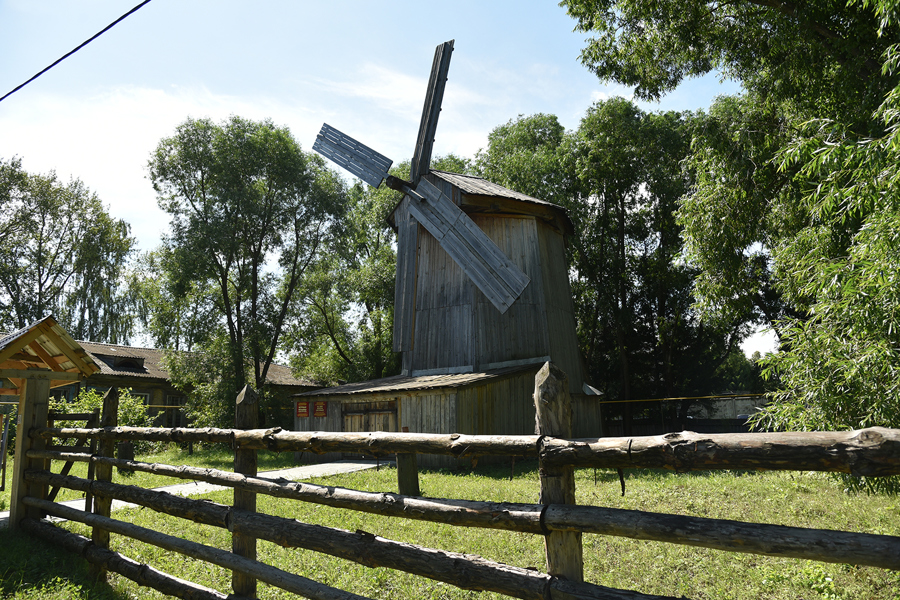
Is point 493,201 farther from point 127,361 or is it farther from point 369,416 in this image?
point 127,361

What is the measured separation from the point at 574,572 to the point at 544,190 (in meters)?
26.3

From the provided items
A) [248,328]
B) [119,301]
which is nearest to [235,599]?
[248,328]

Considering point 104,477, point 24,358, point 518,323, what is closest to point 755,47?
point 518,323

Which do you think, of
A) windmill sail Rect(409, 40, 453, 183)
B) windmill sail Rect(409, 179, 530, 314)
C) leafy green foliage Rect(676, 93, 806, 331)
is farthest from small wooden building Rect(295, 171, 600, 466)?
leafy green foliage Rect(676, 93, 806, 331)

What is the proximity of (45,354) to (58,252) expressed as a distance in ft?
102

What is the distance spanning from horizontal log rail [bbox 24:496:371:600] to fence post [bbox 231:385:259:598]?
103 millimetres

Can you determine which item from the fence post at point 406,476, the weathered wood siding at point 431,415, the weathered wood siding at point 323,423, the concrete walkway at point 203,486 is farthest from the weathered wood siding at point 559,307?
the fence post at point 406,476

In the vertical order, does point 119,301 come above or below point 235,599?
above

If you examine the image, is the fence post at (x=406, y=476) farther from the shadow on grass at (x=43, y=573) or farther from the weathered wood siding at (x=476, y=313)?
the weathered wood siding at (x=476, y=313)

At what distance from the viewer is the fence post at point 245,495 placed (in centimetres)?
450

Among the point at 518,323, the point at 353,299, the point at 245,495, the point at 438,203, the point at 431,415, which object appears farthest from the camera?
the point at 353,299

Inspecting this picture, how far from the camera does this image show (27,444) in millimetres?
7086

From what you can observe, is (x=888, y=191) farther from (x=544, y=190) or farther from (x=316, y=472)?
(x=544, y=190)

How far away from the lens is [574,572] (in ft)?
10.0
